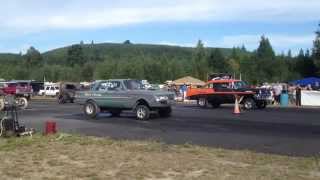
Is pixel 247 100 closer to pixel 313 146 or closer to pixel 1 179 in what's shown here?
pixel 313 146

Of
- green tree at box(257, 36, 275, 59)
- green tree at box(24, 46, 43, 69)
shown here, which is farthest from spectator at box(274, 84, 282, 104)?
green tree at box(24, 46, 43, 69)

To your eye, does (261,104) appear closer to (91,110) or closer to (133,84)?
(133,84)

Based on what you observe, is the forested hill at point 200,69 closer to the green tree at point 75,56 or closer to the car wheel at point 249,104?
the green tree at point 75,56

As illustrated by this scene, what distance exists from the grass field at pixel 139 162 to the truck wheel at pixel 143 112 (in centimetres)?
964

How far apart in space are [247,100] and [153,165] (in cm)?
2382

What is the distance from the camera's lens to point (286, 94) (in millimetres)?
42594

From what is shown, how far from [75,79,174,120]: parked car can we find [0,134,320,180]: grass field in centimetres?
987

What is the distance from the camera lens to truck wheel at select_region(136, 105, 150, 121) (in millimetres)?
25663

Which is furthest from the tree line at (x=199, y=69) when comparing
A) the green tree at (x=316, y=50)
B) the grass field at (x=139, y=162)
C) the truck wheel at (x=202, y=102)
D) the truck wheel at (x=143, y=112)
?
the grass field at (x=139, y=162)

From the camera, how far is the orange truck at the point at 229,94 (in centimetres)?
3519

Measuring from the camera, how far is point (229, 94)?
1400 inches

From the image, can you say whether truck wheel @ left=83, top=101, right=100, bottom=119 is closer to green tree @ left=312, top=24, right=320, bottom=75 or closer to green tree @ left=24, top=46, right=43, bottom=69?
green tree @ left=312, top=24, right=320, bottom=75

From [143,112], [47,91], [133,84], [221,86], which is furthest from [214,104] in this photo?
[47,91]

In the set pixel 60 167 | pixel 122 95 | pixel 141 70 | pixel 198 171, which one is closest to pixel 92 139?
pixel 60 167
